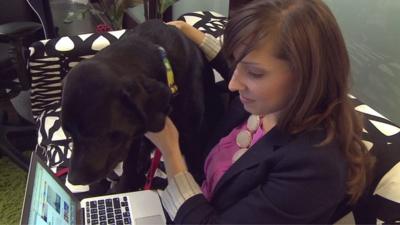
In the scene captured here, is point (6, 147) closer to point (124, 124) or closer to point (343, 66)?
point (124, 124)

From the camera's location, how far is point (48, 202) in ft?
3.37

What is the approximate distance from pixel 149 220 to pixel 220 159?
0.91ft

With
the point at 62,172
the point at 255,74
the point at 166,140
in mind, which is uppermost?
the point at 255,74

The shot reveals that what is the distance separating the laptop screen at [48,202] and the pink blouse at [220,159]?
39 centimetres

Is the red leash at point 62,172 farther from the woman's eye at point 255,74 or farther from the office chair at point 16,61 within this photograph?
the woman's eye at point 255,74

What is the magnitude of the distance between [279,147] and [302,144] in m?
0.07

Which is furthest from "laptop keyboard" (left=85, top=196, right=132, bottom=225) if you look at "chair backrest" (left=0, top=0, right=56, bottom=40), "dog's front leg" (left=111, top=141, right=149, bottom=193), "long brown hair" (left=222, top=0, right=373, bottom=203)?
"chair backrest" (left=0, top=0, right=56, bottom=40)

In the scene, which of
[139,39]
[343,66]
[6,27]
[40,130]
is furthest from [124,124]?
[6,27]

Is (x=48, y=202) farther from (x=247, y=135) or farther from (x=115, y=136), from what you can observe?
(x=247, y=135)

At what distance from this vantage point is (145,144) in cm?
136

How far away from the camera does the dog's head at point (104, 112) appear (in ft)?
3.28

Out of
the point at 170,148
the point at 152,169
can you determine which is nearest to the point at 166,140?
the point at 170,148

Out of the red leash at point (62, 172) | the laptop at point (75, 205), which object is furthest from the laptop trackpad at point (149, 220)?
the red leash at point (62, 172)

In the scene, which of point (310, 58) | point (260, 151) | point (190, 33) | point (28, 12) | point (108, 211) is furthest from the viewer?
point (28, 12)
